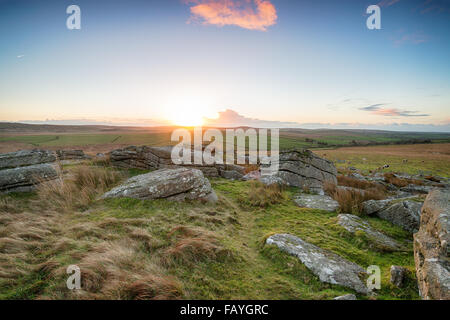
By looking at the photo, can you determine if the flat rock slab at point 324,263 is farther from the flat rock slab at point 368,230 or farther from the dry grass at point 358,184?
the dry grass at point 358,184

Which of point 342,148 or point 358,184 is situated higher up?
point 342,148

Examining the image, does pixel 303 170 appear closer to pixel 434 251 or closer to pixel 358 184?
pixel 358 184

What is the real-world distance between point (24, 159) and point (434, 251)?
15.3m

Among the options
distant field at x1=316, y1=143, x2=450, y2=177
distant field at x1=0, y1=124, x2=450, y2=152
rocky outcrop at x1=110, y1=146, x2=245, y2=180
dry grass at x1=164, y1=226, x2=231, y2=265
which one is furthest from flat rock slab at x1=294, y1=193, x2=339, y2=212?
distant field at x1=316, y1=143, x2=450, y2=177

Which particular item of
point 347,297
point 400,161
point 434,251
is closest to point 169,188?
point 347,297

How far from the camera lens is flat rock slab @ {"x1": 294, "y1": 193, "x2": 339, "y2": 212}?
870cm

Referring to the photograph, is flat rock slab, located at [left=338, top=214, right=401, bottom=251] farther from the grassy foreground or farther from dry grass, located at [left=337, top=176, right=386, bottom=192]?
dry grass, located at [left=337, top=176, right=386, bottom=192]

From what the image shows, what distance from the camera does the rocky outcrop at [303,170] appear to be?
13.1 m

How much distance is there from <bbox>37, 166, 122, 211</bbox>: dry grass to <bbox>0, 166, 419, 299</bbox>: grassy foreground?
57 mm

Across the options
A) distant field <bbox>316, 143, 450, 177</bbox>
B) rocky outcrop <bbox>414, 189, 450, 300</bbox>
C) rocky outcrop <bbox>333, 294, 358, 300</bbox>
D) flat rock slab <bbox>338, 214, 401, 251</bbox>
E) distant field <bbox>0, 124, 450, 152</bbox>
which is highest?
distant field <bbox>0, 124, 450, 152</bbox>

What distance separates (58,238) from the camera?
191 inches

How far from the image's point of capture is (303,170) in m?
13.5
